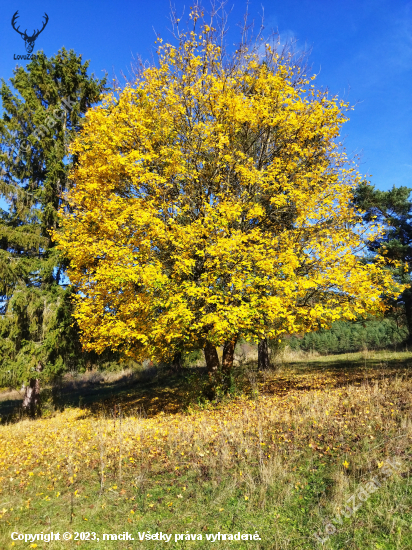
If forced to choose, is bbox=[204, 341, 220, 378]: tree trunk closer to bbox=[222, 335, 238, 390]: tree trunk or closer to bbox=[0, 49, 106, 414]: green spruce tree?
bbox=[222, 335, 238, 390]: tree trunk

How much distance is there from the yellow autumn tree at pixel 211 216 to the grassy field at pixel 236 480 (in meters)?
2.04

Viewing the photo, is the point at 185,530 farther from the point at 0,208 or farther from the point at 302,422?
the point at 0,208

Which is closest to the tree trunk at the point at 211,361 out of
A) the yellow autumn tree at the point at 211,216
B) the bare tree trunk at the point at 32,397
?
the yellow autumn tree at the point at 211,216

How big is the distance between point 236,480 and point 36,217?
39.4 ft

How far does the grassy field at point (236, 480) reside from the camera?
11.9 ft

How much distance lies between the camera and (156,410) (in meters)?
10.8

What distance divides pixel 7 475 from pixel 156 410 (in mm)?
5087

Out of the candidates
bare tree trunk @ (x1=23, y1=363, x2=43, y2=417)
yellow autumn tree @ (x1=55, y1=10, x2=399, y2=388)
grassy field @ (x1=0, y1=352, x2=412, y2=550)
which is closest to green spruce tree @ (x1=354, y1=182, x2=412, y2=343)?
yellow autumn tree @ (x1=55, y1=10, x2=399, y2=388)

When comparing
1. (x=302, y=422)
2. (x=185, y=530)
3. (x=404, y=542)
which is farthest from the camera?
(x=302, y=422)

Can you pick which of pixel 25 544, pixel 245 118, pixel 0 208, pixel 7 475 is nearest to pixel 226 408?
pixel 7 475

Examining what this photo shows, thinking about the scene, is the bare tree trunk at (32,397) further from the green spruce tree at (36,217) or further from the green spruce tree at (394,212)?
the green spruce tree at (394,212)

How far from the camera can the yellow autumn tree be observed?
7.65 metres

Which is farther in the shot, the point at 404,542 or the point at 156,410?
the point at 156,410

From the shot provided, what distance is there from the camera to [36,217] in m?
12.9
